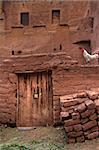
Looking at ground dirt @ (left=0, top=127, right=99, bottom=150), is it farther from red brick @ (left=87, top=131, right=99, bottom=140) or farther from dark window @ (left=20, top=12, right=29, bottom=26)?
dark window @ (left=20, top=12, right=29, bottom=26)

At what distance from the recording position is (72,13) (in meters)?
24.8

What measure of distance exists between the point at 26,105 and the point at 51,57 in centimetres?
159

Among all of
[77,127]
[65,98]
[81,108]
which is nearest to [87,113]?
[81,108]

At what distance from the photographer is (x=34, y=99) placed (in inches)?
422

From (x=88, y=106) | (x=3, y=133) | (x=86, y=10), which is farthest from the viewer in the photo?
(x=86, y=10)

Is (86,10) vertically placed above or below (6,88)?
above

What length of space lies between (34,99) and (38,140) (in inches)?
64.3

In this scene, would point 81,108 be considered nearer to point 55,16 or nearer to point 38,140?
point 38,140

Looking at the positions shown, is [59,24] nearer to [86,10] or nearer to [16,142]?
[86,10]

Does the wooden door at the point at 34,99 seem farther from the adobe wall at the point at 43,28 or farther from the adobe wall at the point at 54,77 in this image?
the adobe wall at the point at 43,28

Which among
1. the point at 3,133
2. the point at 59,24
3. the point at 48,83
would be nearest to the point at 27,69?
the point at 48,83

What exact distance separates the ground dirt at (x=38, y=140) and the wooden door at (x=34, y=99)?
394 millimetres

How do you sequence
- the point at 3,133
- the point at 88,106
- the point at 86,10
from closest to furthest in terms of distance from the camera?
the point at 88,106 < the point at 3,133 < the point at 86,10

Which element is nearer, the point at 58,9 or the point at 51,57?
the point at 51,57
